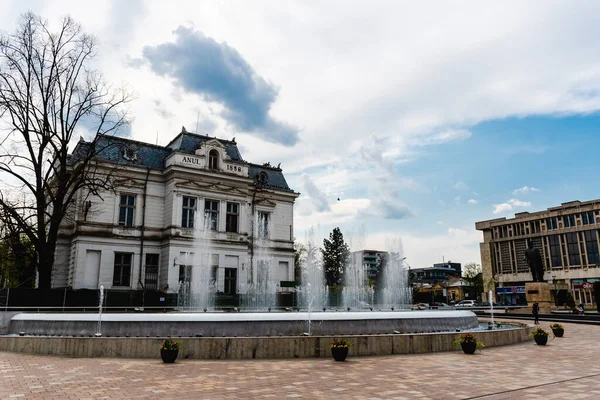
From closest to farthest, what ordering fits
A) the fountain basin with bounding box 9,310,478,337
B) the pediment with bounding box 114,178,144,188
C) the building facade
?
the fountain basin with bounding box 9,310,478,337 → the building facade → the pediment with bounding box 114,178,144,188

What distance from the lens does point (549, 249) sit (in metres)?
71.4

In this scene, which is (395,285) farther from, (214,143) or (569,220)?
(569,220)

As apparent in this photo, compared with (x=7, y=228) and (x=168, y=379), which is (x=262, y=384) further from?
(x=7, y=228)

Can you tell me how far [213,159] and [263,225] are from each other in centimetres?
885

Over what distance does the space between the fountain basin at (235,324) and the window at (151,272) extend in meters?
19.9

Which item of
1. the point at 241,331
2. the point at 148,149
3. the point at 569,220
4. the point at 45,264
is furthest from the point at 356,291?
the point at 569,220

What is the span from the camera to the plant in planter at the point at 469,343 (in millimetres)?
14102

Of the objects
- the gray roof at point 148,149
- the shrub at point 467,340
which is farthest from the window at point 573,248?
the shrub at point 467,340

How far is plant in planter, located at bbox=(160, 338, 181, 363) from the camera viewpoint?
12.0 metres

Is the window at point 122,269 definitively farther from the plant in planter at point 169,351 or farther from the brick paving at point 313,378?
the plant in planter at point 169,351

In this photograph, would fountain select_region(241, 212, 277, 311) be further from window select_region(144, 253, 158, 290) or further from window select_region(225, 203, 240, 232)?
window select_region(144, 253, 158, 290)

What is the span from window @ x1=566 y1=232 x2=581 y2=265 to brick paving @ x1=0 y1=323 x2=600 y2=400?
63.5 metres

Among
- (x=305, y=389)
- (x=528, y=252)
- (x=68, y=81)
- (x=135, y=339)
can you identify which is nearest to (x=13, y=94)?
(x=68, y=81)

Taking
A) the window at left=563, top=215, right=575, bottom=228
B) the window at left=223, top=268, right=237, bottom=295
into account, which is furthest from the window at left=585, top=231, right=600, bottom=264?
the window at left=223, top=268, right=237, bottom=295
